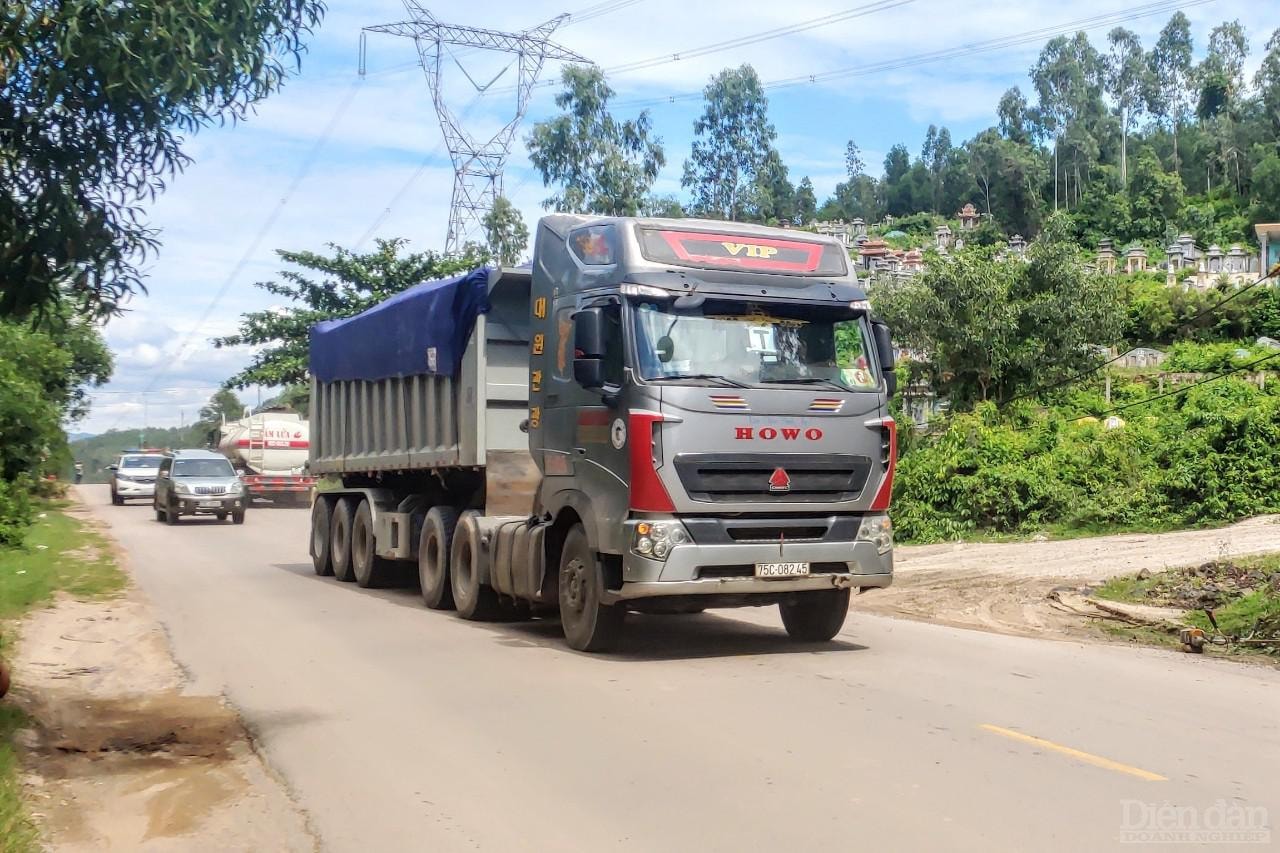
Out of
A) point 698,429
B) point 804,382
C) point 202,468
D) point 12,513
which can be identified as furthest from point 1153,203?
point 698,429

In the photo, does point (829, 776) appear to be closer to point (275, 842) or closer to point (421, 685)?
point (275, 842)

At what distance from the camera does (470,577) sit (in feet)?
41.7

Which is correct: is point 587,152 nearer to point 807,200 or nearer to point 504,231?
point 504,231

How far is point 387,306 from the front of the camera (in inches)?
612

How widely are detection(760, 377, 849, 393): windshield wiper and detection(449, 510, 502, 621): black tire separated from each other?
402cm

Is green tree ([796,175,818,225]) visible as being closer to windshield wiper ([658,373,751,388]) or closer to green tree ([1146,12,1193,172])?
green tree ([1146,12,1193,172])

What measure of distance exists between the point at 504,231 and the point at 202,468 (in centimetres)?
1982

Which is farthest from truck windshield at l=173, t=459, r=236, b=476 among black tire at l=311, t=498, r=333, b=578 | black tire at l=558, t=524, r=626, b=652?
black tire at l=558, t=524, r=626, b=652

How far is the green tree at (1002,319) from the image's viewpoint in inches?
1211

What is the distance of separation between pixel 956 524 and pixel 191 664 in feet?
48.4

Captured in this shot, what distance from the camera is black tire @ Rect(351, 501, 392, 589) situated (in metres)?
16.3

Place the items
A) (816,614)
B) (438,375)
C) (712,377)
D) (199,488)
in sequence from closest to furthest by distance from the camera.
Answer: (712,377) < (816,614) < (438,375) < (199,488)

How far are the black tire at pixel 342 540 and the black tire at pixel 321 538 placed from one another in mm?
323

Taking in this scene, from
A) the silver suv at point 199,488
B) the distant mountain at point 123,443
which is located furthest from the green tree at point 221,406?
the silver suv at point 199,488
